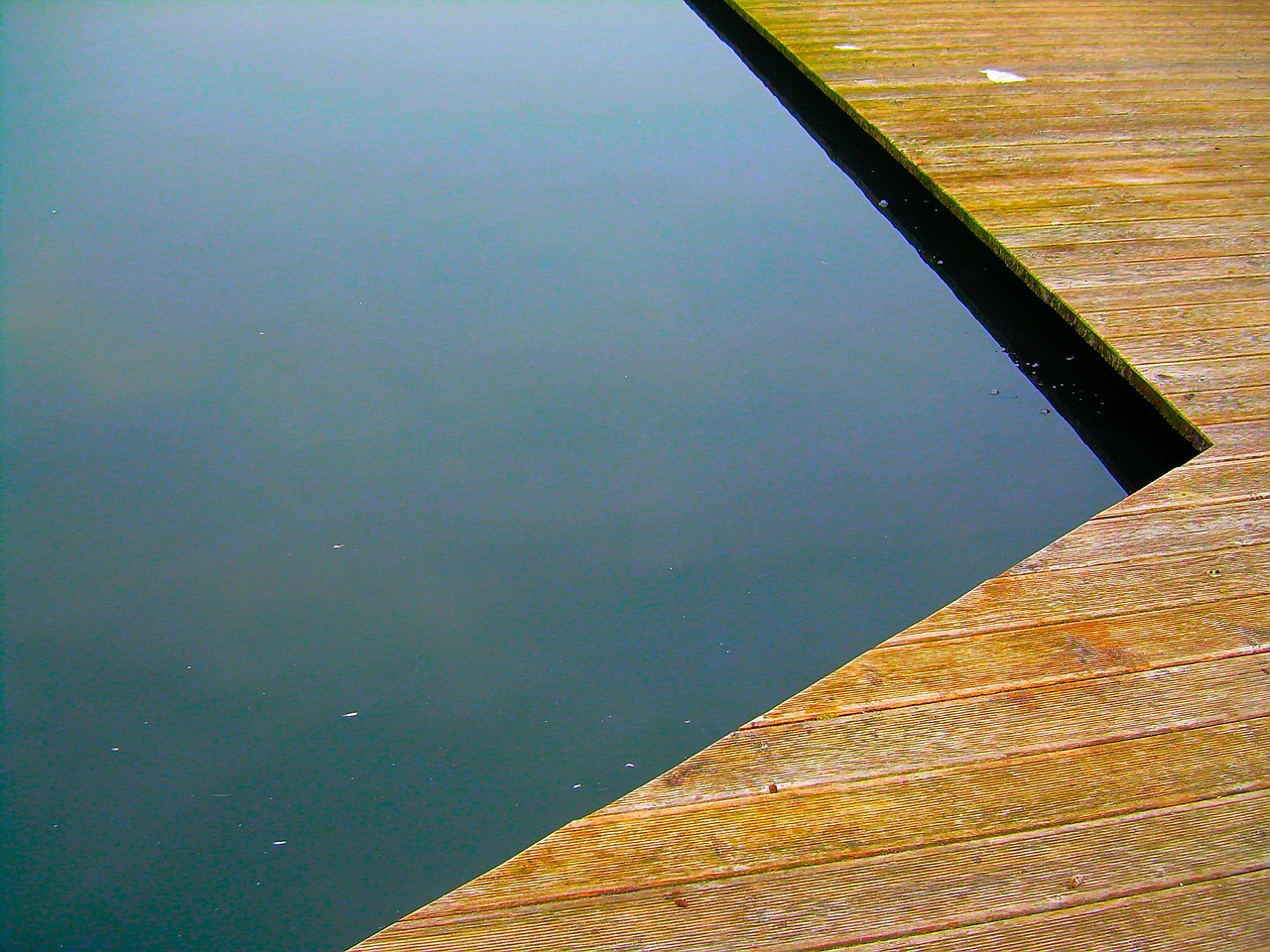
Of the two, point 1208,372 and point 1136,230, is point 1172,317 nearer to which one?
point 1208,372

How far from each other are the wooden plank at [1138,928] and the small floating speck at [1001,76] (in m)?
2.47

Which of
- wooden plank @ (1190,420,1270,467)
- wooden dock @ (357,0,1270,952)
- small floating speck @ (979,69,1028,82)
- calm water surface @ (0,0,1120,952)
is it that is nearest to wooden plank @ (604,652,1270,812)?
wooden dock @ (357,0,1270,952)

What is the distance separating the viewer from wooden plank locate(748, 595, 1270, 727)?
1.21 meters

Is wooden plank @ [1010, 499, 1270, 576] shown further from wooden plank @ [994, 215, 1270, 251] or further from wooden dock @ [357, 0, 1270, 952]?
wooden plank @ [994, 215, 1270, 251]

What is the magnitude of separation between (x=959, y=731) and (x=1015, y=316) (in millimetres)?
1250

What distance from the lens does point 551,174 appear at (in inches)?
113

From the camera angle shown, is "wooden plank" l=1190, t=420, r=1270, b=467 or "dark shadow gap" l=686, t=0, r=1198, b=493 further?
"dark shadow gap" l=686, t=0, r=1198, b=493

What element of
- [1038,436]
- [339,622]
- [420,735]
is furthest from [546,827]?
[1038,436]

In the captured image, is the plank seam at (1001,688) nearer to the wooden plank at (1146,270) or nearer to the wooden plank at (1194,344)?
the wooden plank at (1194,344)

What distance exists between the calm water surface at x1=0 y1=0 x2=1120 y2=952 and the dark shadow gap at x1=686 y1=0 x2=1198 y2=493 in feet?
0.15

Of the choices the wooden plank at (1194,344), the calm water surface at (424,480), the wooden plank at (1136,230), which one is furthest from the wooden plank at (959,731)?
the wooden plank at (1136,230)

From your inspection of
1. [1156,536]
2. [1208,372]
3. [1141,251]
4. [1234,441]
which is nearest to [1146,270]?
[1141,251]

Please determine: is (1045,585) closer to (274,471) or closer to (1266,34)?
(274,471)

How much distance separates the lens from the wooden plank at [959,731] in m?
1.11
